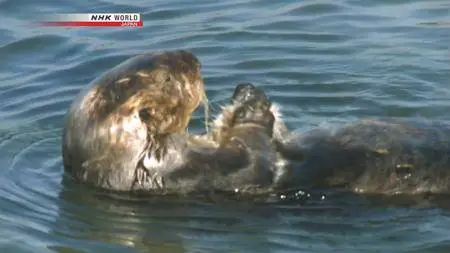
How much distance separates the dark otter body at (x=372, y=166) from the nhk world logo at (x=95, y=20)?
4581mm

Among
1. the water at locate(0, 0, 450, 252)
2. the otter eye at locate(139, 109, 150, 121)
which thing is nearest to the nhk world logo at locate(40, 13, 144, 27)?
the water at locate(0, 0, 450, 252)

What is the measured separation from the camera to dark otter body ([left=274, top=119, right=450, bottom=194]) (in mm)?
5797

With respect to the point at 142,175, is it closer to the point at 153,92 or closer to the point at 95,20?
the point at 153,92

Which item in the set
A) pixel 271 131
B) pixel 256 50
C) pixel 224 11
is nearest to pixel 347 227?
pixel 271 131

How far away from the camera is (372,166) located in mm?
5809

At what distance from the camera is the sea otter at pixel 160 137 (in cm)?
578

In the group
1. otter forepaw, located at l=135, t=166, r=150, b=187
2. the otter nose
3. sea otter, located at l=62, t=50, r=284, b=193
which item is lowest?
otter forepaw, located at l=135, t=166, r=150, b=187

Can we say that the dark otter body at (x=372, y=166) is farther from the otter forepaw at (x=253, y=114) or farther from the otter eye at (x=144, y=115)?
the otter eye at (x=144, y=115)

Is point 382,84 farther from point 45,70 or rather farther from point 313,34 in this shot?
point 45,70

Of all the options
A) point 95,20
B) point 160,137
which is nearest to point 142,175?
point 160,137

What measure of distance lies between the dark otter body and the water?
0.08m

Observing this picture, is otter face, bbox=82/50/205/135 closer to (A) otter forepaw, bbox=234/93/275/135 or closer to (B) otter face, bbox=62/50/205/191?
(B) otter face, bbox=62/50/205/191

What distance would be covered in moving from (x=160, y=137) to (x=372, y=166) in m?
1.07

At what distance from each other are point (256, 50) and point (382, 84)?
140 cm
